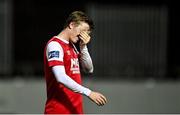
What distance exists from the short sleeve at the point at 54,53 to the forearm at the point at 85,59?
347mm

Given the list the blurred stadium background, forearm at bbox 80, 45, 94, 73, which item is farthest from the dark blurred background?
forearm at bbox 80, 45, 94, 73

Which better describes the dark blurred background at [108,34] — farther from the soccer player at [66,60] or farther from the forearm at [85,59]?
the soccer player at [66,60]

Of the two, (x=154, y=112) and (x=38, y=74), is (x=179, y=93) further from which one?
(x=38, y=74)

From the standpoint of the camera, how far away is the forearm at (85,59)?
4.82 metres

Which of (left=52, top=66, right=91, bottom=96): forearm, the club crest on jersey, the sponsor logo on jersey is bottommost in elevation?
(left=52, top=66, right=91, bottom=96): forearm

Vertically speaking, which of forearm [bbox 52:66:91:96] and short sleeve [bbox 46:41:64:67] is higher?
short sleeve [bbox 46:41:64:67]

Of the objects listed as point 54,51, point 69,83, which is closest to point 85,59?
point 54,51

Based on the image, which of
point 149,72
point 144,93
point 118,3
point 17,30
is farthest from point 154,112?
point 17,30

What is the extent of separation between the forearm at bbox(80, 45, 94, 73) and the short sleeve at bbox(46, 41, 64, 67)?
13.7 inches

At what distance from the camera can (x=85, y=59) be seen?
4.86 meters

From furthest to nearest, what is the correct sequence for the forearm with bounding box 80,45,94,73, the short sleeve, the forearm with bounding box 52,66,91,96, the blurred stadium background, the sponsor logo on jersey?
the blurred stadium background → the forearm with bounding box 80,45,94,73 → the sponsor logo on jersey → the short sleeve → the forearm with bounding box 52,66,91,96

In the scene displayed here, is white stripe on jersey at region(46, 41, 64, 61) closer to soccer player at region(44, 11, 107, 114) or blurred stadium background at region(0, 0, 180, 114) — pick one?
soccer player at region(44, 11, 107, 114)

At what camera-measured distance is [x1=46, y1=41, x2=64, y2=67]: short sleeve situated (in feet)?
14.5

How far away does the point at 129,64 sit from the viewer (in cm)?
1220
